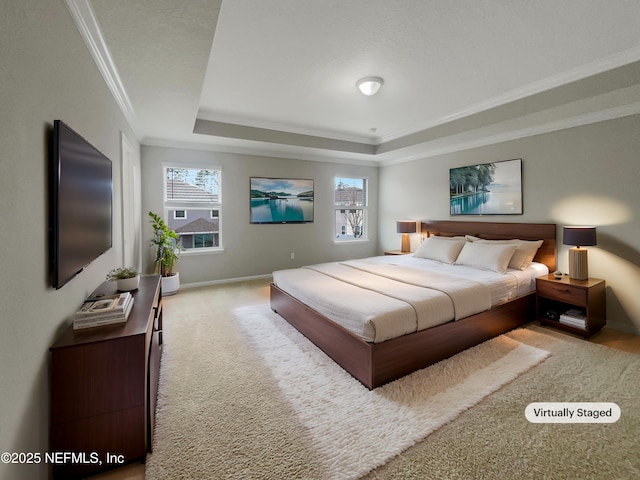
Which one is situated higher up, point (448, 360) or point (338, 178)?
point (338, 178)

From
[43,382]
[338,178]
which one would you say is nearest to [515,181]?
[338,178]

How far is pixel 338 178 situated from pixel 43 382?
556 cm

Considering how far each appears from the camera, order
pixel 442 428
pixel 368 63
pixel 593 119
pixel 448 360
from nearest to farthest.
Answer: pixel 442 428
pixel 448 360
pixel 368 63
pixel 593 119

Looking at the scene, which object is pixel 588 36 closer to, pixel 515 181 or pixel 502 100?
pixel 502 100

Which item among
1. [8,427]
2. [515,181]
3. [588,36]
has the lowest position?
[8,427]

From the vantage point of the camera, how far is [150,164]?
4531mm

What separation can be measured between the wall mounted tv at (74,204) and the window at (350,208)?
461cm

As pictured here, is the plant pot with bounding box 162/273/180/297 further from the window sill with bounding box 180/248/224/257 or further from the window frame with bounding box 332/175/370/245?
the window frame with bounding box 332/175/370/245

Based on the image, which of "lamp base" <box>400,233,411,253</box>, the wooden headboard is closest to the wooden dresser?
the wooden headboard

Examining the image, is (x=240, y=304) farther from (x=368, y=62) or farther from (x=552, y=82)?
(x=552, y=82)

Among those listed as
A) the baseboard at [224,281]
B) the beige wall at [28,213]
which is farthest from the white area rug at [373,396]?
the baseboard at [224,281]

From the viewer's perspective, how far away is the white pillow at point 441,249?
425cm

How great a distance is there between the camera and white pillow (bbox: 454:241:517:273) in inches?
140

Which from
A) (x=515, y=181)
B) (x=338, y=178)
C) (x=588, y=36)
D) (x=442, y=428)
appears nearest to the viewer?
(x=442, y=428)
